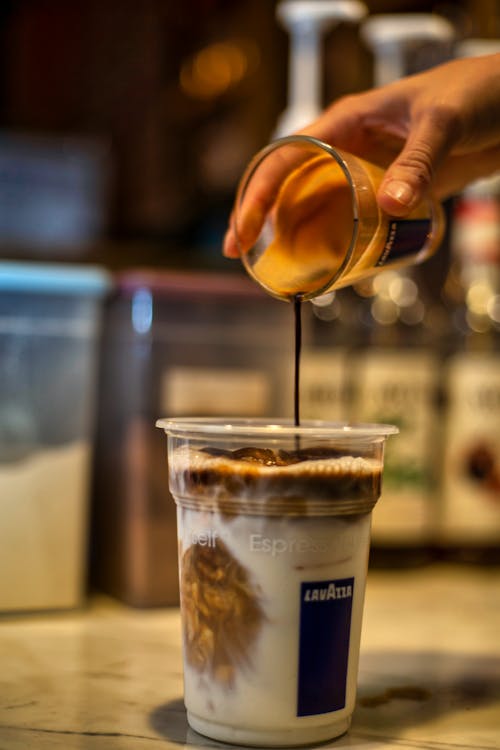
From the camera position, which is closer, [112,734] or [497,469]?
[112,734]

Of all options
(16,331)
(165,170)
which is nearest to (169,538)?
(16,331)

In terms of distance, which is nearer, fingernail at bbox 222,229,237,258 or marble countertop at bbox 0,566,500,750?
marble countertop at bbox 0,566,500,750

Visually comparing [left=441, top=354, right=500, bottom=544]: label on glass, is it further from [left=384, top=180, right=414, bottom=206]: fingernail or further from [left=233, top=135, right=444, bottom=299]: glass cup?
[left=384, top=180, right=414, bottom=206]: fingernail

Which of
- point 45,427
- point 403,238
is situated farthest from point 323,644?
point 45,427

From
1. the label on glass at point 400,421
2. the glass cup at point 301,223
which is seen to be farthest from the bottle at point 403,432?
the glass cup at point 301,223

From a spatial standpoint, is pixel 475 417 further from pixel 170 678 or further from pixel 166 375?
pixel 170 678

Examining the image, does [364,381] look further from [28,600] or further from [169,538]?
[28,600]

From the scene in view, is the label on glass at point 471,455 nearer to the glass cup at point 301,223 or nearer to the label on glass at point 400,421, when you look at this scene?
the label on glass at point 400,421

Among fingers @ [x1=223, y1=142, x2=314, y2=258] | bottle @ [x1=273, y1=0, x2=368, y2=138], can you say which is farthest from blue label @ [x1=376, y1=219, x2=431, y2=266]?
bottle @ [x1=273, y1=0, x2=368, y2=138]

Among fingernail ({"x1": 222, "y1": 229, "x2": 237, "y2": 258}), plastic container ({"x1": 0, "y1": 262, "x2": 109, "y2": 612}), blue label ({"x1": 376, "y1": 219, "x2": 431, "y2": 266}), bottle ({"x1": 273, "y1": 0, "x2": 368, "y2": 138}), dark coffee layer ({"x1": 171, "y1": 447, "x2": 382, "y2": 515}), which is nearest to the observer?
dark coffee layer ({"x1": 171, "y1": 447, "x2": 382, "y2": 515})
